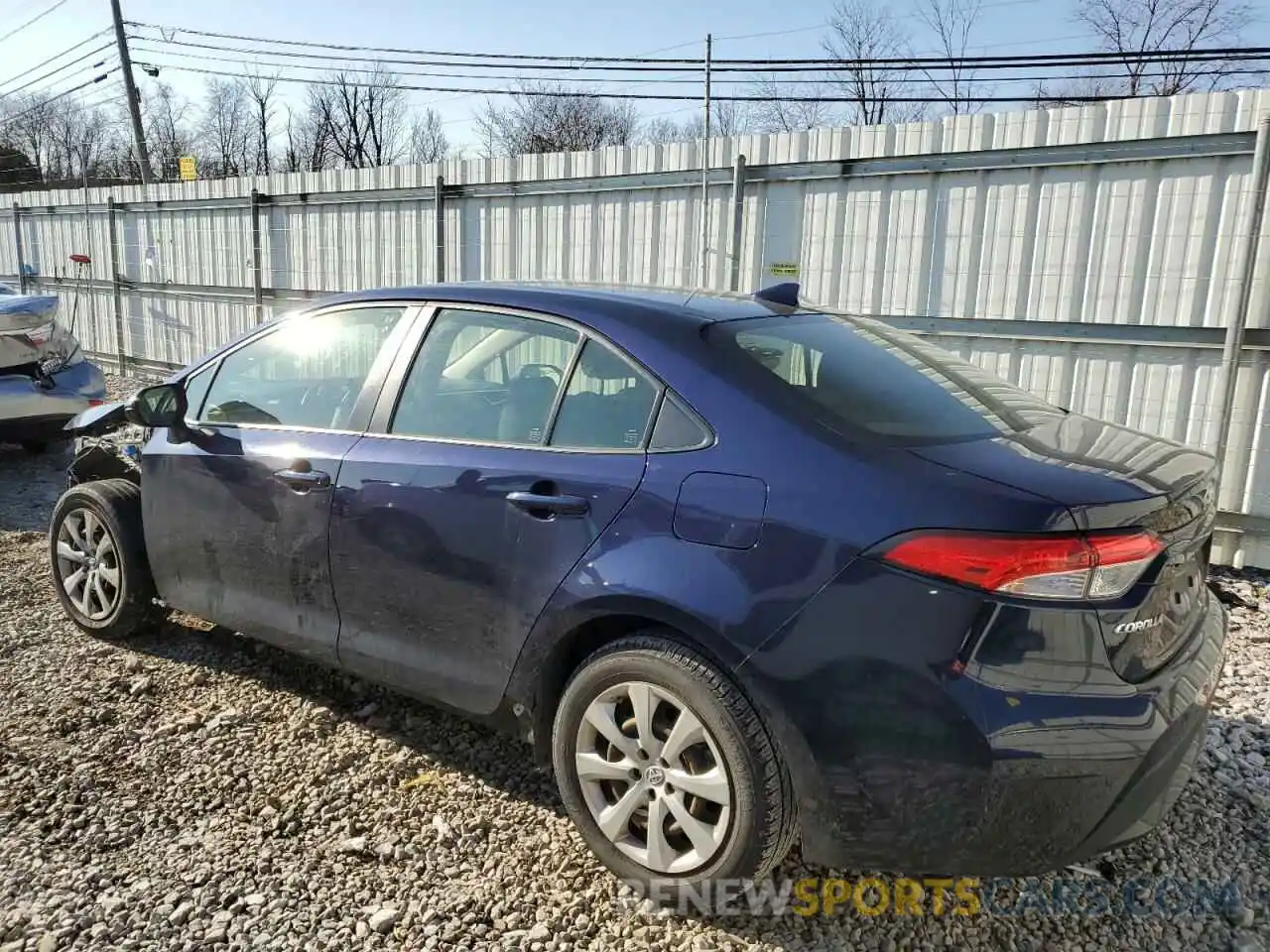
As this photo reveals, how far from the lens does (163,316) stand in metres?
12.5

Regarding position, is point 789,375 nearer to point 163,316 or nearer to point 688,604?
point 688,604

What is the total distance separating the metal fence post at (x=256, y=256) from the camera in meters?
10.9

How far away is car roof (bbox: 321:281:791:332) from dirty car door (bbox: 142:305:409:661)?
226mm

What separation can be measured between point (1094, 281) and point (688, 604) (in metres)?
4.67

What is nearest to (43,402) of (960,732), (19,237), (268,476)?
(268,476)

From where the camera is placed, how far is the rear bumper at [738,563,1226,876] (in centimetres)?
192

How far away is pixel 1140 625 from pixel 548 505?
145 cm

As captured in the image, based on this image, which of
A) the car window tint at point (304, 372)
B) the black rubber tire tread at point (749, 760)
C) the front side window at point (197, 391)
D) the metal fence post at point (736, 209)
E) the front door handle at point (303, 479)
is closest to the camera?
the black rubber tire tread at point (749, 760)

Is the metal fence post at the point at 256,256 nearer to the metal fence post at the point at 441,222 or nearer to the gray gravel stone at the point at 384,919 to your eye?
the metal fence post at the point at 441,222

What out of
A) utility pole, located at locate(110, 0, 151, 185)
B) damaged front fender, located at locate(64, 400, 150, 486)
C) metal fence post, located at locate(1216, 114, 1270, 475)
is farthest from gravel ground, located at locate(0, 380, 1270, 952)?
utility pole, located at locate(110, 0, 151, 185)

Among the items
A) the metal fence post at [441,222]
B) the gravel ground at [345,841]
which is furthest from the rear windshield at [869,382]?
the metal fence post at [441,222]

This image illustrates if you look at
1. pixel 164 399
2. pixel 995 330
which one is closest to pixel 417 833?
pixel 164 399

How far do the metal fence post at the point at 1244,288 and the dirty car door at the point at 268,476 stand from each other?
14.7 ft

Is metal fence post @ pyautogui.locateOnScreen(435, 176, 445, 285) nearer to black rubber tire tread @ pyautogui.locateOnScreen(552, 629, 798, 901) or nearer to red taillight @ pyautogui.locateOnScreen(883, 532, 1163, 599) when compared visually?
black rubber tire tread @ pyautogui.locateOnScreen(552, 629, 798, 901)
